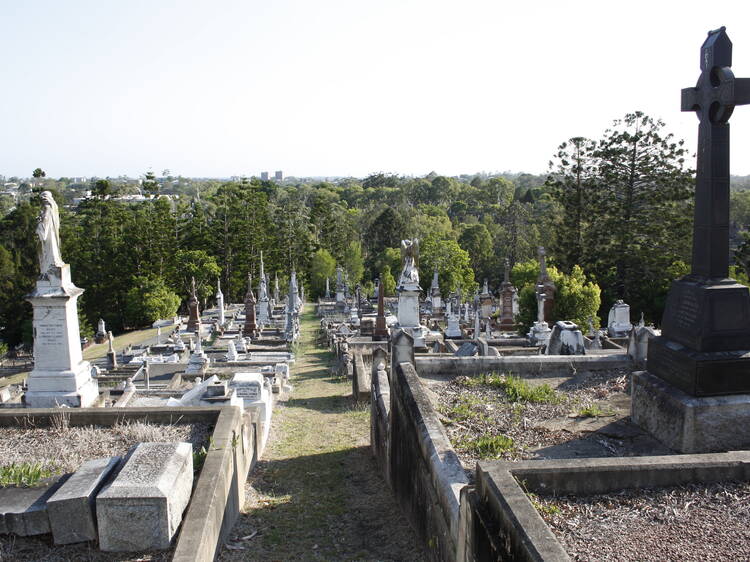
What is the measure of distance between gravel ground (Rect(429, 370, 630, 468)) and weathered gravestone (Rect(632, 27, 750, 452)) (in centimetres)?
84

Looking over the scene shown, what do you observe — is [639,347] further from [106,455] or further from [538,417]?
[106,455]

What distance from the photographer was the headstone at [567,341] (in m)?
9.29

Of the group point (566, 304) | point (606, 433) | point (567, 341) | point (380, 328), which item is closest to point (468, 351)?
point (567, 341)

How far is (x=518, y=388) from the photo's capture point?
679 cm

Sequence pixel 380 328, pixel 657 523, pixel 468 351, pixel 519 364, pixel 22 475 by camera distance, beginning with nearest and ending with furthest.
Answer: pixel 657 523, pixel 22 475, pixel 519 364, pixel 468 351, pixel 380 328

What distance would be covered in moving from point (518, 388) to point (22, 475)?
4841 millimetres

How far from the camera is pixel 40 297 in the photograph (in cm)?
902

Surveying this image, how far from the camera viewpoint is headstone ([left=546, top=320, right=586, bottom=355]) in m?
9.29

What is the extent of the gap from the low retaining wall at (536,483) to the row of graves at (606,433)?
10 mm

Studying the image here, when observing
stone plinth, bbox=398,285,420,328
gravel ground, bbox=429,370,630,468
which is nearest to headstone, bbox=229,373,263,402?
gravel ground, bbox=429,370,630,468

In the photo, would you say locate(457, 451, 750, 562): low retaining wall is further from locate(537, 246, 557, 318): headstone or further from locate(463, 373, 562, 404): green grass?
locate(537, 246, 557, 318): headstone

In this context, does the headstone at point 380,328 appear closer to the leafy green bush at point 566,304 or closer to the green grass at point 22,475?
the leafy green bush at point 566,304

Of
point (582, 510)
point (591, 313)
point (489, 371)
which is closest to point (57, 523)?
point (582, 510)

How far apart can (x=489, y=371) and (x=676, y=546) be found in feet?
13.6
